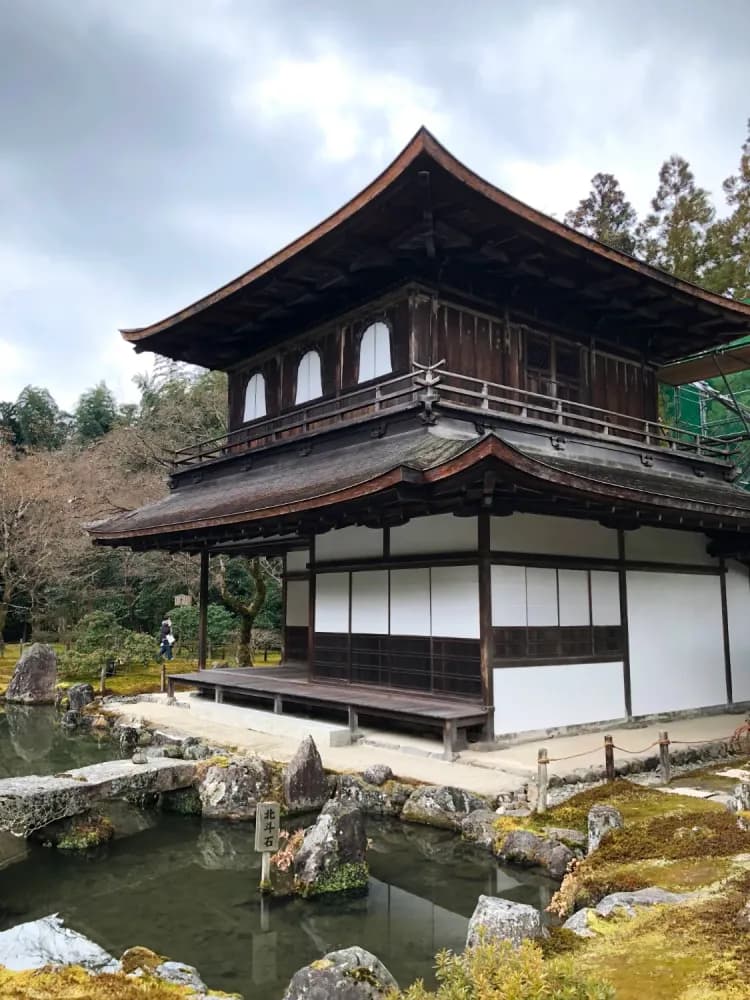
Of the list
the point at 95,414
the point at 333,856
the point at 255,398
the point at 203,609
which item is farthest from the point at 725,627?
the point at 95,414

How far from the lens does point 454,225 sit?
11.5 m

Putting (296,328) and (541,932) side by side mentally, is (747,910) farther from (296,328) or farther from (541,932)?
(296,328)

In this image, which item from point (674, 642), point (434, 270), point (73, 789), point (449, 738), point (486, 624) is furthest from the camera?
point (674, 642)

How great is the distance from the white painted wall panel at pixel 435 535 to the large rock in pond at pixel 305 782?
3.64 meters

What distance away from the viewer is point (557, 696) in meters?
10.9

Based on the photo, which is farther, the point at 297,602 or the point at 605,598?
the point at 297,602

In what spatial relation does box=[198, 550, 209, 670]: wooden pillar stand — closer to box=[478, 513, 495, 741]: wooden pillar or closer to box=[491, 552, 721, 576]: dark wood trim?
box=[478, 513, 495, 741]: wooden pillar

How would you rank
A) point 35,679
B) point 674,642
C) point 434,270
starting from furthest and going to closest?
1. point 35,679
2. point 674,642
3. point 434,270

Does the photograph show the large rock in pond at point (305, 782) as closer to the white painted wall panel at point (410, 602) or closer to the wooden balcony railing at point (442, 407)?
the white painted wall panel at point (410, 602)

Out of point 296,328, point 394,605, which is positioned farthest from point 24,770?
point 296,328

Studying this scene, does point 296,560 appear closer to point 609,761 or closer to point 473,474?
point 473,474

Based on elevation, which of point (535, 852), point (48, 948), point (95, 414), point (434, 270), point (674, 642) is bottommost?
point (48, 948)

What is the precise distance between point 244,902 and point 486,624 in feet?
16.4

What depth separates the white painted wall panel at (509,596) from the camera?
34.4 ft
